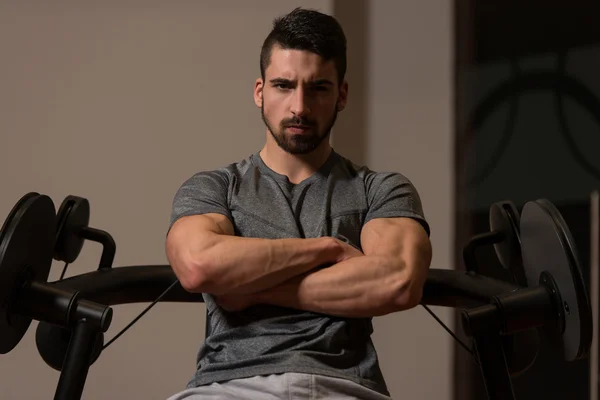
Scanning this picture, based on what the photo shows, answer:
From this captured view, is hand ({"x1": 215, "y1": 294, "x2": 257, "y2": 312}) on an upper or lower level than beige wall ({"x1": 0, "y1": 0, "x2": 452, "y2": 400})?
lower

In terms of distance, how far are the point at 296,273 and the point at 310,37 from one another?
1.66 feet

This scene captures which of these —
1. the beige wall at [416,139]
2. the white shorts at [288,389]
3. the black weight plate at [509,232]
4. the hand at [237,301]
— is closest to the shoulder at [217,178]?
the hand at [237,301]

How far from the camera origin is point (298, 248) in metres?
1.58

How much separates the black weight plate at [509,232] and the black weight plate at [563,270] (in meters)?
0.12

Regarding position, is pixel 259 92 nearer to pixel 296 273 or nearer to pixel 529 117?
pixel 296 273

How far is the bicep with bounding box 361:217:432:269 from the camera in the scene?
1.62 metres

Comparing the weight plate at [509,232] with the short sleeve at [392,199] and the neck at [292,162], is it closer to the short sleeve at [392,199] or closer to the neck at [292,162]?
the short sleeve at [392,199]

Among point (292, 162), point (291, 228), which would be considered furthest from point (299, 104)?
point (291, 228)

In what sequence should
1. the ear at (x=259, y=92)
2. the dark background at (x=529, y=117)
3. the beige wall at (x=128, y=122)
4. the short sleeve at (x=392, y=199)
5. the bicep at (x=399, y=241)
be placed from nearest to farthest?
the bicep at (x=399, y=241) → the short sleeve at (x=392, y=199) → the ear at (x=259, y=92) → the beige wall at (x=128, y=122) → the dark background at (x=529, y=117)

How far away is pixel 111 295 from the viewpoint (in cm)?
184

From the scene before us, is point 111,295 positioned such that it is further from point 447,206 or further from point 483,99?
point 483,99

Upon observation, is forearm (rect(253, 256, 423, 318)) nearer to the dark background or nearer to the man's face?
the man's face

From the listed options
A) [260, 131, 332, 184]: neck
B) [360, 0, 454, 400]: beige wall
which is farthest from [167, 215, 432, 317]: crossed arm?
[360, 0, 454, 400]: beige wall

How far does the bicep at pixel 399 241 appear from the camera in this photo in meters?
1.62
